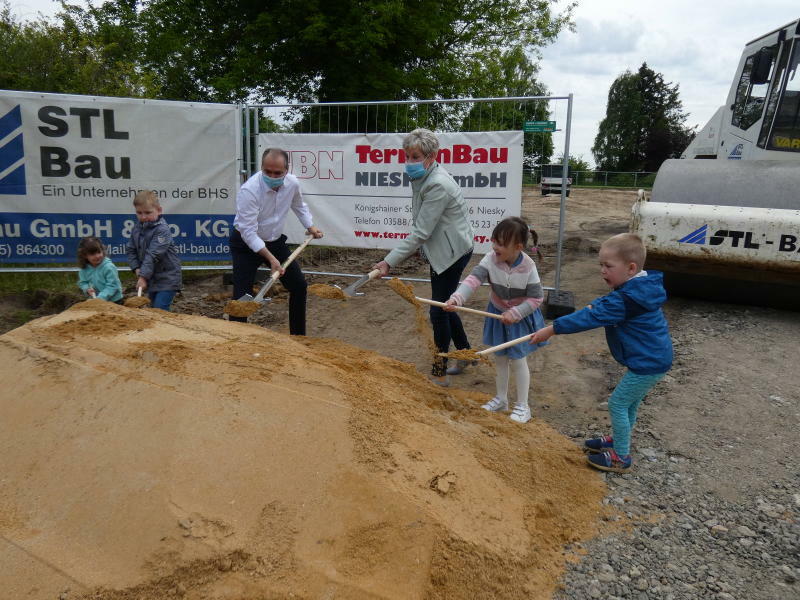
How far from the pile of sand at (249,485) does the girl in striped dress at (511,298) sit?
72 cm

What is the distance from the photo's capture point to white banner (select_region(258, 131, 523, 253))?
270 inches

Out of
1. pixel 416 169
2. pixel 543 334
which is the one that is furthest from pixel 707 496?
pixel 416 169

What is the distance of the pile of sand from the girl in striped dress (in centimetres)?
72

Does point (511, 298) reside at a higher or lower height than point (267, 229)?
lower

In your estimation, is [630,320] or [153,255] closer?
[630,320]

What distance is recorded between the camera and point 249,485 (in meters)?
2.64

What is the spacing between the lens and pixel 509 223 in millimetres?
4020

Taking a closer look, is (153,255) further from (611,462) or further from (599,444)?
(611,462)

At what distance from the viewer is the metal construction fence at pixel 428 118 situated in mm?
7204

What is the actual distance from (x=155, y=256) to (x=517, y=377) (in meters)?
3.14

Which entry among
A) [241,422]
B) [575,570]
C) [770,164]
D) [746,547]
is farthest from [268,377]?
[770,164]

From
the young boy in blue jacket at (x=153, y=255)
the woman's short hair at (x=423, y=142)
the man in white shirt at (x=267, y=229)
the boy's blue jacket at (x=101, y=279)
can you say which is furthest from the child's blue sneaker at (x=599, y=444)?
the boy's blue jacket at (x=101, y=279)

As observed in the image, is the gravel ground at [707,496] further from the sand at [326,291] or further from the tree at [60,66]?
the tree at [60,66]

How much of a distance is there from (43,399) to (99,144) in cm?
513
